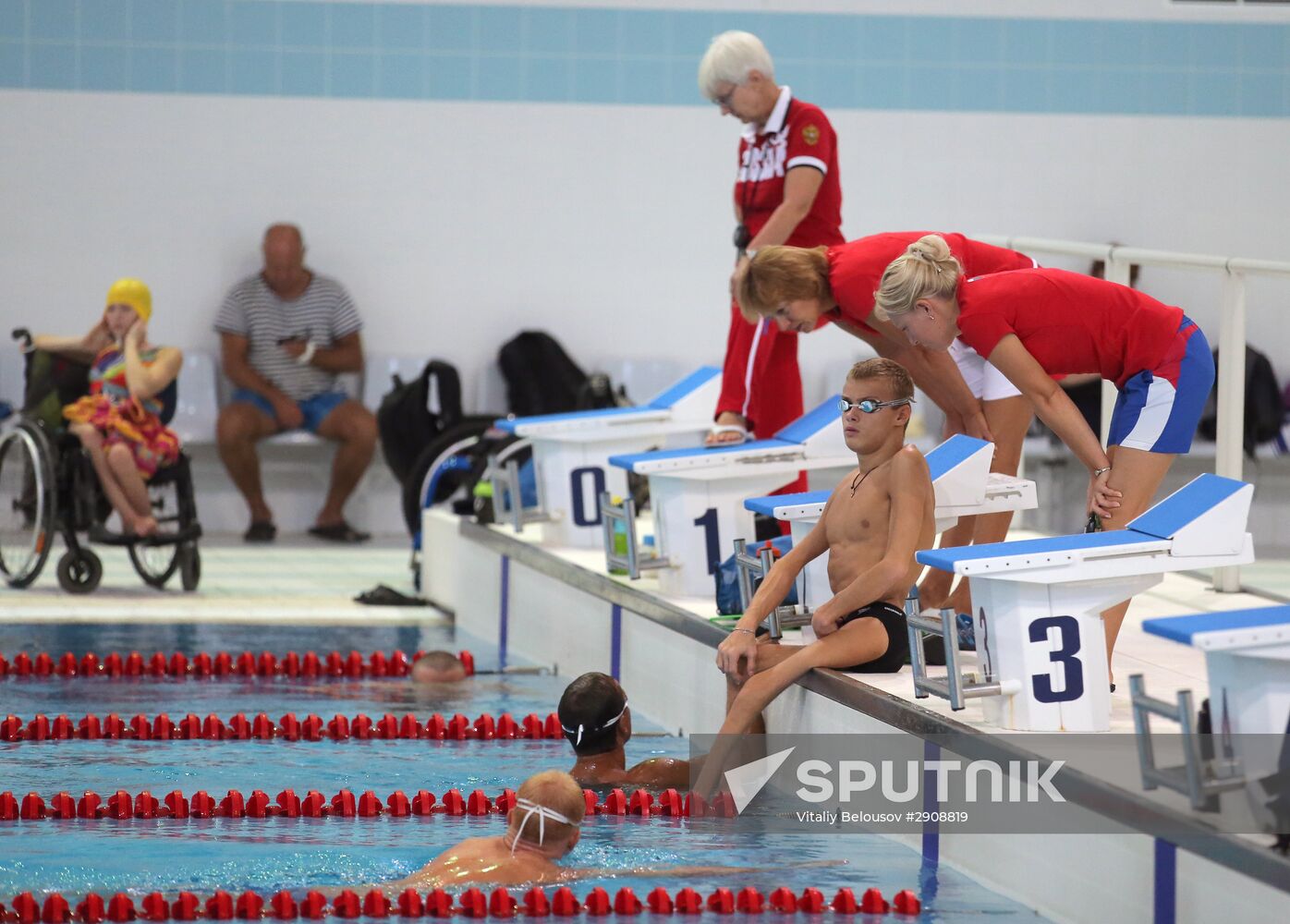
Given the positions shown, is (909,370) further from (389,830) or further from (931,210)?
(931,210)

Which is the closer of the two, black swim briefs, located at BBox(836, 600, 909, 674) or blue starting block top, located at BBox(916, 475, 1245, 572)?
blue starting block top, located at BBox(916, 475, 1245, 572)

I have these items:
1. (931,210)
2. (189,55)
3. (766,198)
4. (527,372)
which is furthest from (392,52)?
(766,198)

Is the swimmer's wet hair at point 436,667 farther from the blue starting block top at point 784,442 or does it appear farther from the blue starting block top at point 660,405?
the blue starting block top at point 660,405

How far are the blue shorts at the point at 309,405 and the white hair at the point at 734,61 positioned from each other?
436 centimetres

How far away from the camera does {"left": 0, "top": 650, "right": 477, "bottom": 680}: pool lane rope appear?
6.14m

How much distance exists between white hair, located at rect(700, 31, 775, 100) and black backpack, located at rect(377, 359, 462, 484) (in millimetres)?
3594

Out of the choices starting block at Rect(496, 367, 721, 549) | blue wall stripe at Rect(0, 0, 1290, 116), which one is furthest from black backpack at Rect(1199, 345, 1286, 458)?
starting block at Rect(496, 367, 721, 549)

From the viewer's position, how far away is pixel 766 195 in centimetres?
610

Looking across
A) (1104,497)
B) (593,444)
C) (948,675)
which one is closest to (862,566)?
(1104,497)

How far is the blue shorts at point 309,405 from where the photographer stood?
31.9 ft

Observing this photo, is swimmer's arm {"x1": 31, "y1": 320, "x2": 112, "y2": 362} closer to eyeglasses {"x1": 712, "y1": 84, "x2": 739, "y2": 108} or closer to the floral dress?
the floral dress

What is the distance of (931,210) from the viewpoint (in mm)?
10367

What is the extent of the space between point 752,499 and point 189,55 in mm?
6023

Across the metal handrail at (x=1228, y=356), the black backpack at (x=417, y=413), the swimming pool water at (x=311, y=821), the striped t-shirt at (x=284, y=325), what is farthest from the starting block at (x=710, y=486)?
the striped t-shirt at (x=284, y=325)
